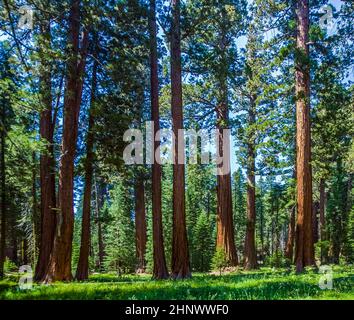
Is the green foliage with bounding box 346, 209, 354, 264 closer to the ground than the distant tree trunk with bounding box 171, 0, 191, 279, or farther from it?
closer to the ground

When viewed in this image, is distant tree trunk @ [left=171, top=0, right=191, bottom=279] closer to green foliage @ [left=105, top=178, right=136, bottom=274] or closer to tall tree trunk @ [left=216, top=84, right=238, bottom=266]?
tall tree trunk @ [left=216, top=84, right=238, bottom=266]

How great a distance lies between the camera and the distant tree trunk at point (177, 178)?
13.2 m

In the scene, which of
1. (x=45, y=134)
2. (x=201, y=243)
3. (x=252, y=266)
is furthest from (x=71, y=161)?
(x=201, y=243)

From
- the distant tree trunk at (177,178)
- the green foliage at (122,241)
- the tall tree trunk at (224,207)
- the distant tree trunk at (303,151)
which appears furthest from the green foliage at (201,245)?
the distant tree trunk at (303,151)

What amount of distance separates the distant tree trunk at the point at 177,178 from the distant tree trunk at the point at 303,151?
3643 mm

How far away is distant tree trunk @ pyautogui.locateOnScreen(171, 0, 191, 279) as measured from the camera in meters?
13.2

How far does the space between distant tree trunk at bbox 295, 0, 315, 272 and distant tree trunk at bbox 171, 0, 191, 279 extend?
364 centimetres

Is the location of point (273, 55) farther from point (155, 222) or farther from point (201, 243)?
point (201, 243)

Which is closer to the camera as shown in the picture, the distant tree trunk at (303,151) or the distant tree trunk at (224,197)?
the distant tree trunk at (303,151)

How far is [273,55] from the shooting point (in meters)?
15.5

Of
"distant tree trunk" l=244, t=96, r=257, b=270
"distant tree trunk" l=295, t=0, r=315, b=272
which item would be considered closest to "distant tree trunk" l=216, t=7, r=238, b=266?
"distant tree trunk" l=244, t=96, r=257, b=270

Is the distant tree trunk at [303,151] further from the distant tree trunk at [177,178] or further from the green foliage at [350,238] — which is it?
the green foliage at [350,238]

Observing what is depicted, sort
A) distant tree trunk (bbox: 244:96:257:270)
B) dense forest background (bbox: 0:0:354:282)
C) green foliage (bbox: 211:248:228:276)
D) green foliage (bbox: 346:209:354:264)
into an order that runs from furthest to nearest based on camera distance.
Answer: green foliage (bbox: 346:209:354:264) → distant tree trunk (bbox: 244:96:257:270) → green foliage (bbox: 211:248:228:276) → dense forest background (bbox: 0:0:354:282)
